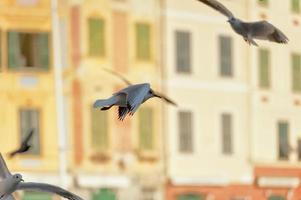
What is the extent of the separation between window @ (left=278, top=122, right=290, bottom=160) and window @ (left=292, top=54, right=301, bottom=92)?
4.79 ft

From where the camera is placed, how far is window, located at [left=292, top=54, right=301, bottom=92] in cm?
3762

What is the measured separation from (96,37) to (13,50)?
2544mm

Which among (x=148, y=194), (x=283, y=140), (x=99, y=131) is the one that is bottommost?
(x=148, y=194)

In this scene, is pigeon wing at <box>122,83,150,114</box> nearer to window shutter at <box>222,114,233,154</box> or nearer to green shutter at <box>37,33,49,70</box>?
green shutter at <box>37,33,49,70</box>

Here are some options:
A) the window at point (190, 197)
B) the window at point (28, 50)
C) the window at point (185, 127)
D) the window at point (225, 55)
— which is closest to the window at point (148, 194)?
the window at point (190, 197)

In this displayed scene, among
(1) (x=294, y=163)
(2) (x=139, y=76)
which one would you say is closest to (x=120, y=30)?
(2) (x=139, y=76)

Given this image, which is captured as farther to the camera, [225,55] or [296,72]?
[296,72]

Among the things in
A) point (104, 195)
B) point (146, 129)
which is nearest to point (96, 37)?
point (146, 129)

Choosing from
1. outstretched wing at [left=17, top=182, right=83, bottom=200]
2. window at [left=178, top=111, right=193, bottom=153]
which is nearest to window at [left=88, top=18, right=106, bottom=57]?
window at [left=178, top=111, right=193, bottom=153]

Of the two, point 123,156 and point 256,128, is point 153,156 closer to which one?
point 123,156

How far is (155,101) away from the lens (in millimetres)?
33375

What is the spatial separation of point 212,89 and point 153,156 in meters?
3.17

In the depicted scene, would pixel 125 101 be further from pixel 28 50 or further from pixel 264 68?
pixel 264 68

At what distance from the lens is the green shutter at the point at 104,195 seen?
3180 centimetres
